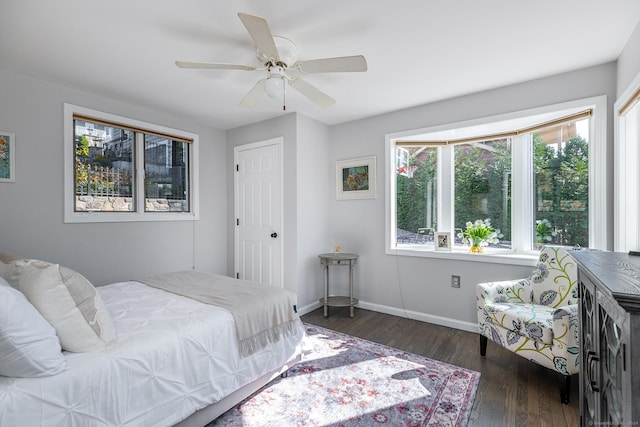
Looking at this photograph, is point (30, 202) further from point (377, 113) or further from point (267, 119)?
point (377, 113)

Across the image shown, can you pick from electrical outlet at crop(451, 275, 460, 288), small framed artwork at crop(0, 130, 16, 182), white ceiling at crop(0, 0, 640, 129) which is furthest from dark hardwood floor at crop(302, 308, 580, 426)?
small framed artwork at crop(0, 130, 16, 182)

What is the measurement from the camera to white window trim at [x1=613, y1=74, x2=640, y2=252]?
204 centimetres

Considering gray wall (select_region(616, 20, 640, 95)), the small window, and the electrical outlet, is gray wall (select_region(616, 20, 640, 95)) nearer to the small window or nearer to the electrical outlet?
the electrical outlet

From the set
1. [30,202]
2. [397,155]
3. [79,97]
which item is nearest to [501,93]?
[397,155]

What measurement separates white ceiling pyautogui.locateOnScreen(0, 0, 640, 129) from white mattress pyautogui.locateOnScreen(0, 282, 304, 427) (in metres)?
1.80

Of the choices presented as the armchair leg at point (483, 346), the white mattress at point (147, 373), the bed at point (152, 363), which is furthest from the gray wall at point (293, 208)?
the white mattress at point (147, 373)

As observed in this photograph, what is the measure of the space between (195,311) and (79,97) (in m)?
2.57

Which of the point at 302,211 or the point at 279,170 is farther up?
the point at 279,170

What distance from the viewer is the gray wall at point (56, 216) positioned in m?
2.53

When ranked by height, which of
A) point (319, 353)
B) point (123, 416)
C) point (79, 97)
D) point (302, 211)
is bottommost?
point (319, 353)

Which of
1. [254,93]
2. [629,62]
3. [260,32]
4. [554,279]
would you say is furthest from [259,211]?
[629,62]

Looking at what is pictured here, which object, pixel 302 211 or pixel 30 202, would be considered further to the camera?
pixel 302 211

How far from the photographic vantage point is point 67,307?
Result: 1337 millimetres

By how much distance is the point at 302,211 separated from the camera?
358 centimetres
